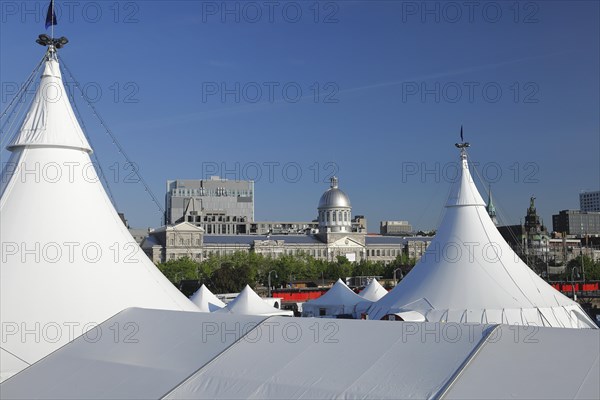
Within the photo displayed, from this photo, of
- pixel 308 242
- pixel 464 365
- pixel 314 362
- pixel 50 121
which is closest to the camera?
pixel 464 365

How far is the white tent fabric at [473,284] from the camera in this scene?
74.6 feet

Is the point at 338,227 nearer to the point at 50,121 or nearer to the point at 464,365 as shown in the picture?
the point at 50,121

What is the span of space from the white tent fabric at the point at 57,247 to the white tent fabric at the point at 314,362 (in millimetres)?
2477

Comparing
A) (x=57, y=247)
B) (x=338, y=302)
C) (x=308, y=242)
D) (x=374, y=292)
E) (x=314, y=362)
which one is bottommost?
(x=338, y=302)

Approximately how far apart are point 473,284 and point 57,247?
14.4m

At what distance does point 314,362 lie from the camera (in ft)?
29.6

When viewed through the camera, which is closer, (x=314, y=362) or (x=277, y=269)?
(x=314, y=362)

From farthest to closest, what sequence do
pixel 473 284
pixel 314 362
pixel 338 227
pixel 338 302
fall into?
pixel 338 227
pixel 338 302
pixel 473 284
pixel 314 362

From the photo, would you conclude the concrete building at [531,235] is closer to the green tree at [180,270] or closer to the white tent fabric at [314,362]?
the green tree at [180,270]

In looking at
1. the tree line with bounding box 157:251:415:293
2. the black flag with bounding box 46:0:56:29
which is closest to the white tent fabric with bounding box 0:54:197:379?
the black flag with bounding box 46:0:56:29

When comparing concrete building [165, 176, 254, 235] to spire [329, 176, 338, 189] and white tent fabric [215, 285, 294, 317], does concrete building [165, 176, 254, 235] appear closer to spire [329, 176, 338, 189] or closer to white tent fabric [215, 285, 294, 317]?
spire [329, 176, 338, 189]

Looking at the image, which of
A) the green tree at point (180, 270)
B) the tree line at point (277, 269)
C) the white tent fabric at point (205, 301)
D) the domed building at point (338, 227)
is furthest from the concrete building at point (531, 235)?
the white tent fabric at point (205, 301)

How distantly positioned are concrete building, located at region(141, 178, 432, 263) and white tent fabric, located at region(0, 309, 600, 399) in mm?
86297

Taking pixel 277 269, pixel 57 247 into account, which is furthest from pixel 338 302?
pixel 277 269
